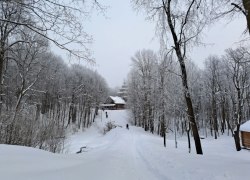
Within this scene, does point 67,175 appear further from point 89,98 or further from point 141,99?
point 89,98

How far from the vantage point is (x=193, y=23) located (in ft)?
41.7

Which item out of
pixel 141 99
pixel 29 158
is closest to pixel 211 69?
pixel 141 99

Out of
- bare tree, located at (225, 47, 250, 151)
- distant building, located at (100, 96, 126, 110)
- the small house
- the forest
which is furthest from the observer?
distant building, located at (100, 96, 126, 110)

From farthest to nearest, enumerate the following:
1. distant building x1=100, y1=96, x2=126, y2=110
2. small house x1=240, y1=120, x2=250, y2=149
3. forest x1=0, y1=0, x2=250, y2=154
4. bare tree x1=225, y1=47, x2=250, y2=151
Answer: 1. distant building x1=100, y1=96, x2=126, y2=110
2. small house x1=240, y1=120, x2=250, y2=149
3. bare tree x1=225, y1=47, x2=250, y2=151
4. forest x1=0, y1=0, x2=250, y2=154

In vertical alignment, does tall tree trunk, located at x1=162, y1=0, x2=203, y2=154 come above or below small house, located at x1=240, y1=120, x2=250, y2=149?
above

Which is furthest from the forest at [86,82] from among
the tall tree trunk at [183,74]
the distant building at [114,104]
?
the distant building at [114,104]

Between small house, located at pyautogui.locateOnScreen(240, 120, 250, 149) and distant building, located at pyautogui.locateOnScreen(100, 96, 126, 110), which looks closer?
small house, located at pyautogui.locateOnScreen(240, 120, 250, 149)

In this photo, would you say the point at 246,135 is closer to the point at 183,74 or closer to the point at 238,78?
the point at 238,78

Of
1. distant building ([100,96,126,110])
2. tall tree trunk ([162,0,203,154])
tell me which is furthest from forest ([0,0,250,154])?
distant building ([100,96,126,110])

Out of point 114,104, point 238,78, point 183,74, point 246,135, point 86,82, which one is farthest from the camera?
point 114,104

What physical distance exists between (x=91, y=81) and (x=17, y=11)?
54.5 m

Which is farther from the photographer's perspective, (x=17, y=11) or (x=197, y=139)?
(x=197, y=139)

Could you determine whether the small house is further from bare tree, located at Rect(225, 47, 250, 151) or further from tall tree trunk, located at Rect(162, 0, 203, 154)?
tall tree trunk, located at Rect(162, 0, 203, 154)

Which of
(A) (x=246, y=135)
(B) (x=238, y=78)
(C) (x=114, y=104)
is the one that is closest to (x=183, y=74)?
(A) (x=246, y=135)
